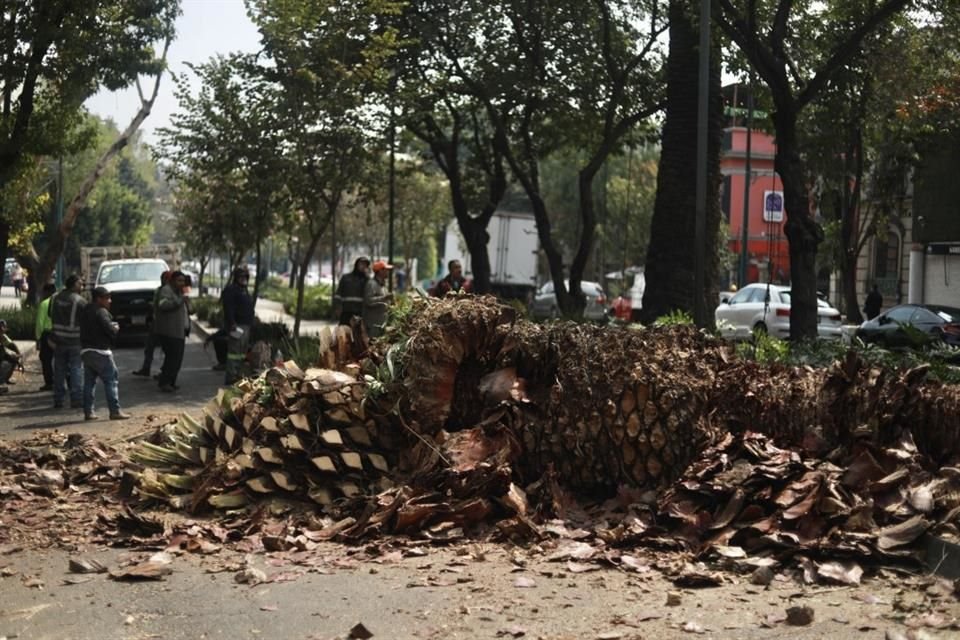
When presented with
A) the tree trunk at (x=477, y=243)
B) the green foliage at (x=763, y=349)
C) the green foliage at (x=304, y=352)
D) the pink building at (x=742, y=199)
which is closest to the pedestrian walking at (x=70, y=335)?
the green foliage at (x=304, y=352)

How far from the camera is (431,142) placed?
31500 millimetres

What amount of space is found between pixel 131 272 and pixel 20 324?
10.3 feet

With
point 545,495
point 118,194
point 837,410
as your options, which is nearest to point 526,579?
point 545,495

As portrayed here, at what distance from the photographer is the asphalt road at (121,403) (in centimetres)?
1415

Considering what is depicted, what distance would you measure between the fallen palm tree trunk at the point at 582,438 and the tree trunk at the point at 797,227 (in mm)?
8646

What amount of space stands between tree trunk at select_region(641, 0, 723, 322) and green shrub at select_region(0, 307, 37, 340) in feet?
54.5

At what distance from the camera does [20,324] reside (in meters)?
30.1

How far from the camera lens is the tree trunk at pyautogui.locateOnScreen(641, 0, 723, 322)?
1875 centimetres

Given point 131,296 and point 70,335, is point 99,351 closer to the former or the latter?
point 70,335

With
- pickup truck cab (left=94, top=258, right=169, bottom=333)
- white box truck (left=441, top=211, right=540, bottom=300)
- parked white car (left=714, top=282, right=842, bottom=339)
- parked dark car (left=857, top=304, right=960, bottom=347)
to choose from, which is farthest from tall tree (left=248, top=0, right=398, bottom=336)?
white box truck (left=441, top=211, right=540, bottom=300)

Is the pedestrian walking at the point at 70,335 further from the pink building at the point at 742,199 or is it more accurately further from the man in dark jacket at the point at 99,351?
the pink building at the point at 742,199

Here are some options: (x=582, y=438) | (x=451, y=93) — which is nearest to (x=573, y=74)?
(x=451, y=93)

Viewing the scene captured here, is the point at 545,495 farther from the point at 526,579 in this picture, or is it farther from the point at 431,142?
the point at 431,142

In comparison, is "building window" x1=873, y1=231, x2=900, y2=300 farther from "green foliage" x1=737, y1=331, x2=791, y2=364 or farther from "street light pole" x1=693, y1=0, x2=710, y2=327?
"green foliage" x1=737, y1=331, x2=791, y2=364
